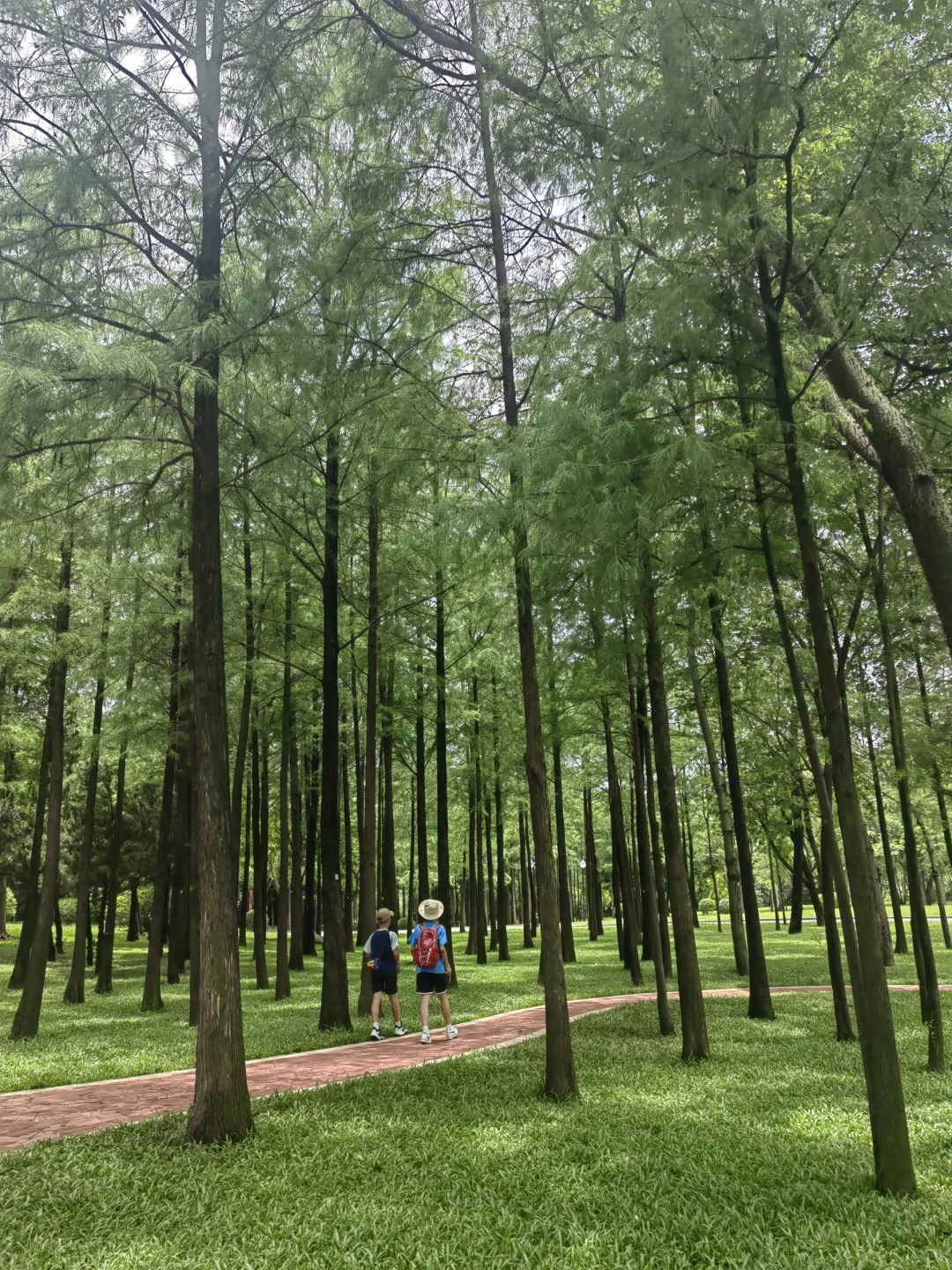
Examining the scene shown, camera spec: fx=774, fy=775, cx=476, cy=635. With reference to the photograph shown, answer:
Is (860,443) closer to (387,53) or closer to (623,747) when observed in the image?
(387,53)

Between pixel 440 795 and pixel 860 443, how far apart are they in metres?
11.0

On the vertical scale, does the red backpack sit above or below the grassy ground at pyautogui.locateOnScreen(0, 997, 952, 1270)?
above

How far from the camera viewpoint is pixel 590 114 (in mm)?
7078

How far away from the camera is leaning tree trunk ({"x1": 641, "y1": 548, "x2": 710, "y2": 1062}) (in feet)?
29.4

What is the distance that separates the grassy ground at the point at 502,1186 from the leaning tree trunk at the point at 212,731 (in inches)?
16.8

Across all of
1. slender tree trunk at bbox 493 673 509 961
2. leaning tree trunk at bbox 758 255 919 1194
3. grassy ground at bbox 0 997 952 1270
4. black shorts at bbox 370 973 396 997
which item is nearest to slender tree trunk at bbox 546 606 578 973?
slender tree trunk at bbox 493 673 509 961

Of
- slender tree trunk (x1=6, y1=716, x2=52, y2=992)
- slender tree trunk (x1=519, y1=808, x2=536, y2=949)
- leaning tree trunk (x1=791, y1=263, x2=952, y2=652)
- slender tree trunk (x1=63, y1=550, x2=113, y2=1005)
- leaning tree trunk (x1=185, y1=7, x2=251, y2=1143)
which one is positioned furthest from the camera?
slender tree trunk (x1=519, y1=808, x2=536, y2=949)

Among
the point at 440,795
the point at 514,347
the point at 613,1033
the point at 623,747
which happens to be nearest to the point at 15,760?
the point at 440,795

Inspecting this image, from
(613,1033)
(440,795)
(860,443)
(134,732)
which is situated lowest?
(613,1033)

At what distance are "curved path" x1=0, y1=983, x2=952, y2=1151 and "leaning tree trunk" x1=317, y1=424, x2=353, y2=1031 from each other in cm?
113

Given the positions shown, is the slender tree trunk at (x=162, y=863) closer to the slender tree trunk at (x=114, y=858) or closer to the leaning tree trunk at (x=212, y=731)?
the slender tree trunk at (x=114, y=858)

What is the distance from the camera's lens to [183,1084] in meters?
8.29

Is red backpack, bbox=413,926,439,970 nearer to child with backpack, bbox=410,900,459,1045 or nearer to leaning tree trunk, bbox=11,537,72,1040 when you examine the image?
child with backpack, bbox=410,900,459,1045

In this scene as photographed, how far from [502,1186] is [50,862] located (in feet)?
32.3
